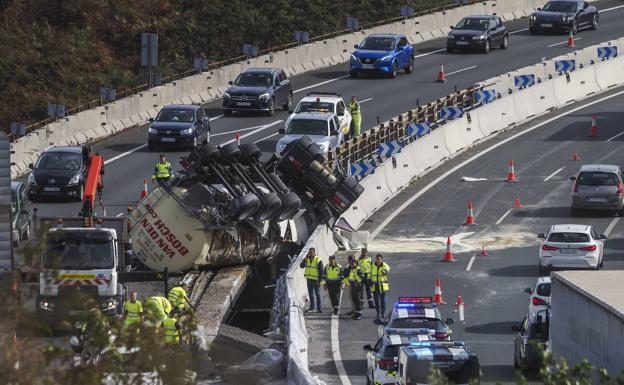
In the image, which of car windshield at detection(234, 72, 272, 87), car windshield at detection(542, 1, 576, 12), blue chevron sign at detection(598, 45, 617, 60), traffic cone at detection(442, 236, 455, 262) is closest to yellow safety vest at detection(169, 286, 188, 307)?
traffic cone at detection(442, 236, 455, 262)

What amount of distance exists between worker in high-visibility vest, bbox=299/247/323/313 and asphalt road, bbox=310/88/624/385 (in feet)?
1.86

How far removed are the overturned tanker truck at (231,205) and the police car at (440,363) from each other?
1014 centimetres

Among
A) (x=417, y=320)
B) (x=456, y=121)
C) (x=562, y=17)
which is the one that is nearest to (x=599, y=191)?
Result: (x=456, y=121)

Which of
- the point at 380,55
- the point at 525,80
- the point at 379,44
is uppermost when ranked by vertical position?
the point at 379,44

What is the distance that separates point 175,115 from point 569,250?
17396mm

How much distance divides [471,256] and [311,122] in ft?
34.7

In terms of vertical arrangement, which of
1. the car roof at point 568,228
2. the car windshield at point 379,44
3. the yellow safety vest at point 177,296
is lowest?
the car roof at point 568,228

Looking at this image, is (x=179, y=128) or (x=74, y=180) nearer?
(x=74, y=180)

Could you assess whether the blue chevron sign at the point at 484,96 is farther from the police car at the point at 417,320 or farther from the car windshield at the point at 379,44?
the police car at the point at 417,320

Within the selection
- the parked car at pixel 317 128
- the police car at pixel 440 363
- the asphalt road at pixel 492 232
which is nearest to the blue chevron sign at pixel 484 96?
the asphalt road at pixel 492 232

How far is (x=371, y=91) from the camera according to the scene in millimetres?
59062

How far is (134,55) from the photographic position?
75.1 m

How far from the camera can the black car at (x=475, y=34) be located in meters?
65.4

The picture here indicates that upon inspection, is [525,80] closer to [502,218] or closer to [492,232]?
[502,218]
